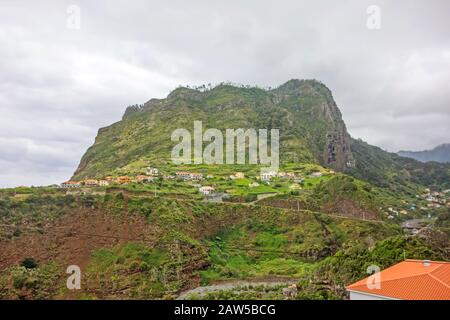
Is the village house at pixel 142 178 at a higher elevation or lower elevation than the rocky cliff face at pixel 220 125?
lower

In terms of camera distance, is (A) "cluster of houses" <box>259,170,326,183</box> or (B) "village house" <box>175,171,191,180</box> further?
(A) "cluster of houses" <box>259,170,326,183</box>

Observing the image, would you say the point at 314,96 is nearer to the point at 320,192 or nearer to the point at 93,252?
the point at 320,192

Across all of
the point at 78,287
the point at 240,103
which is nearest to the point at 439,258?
the point at 78,287

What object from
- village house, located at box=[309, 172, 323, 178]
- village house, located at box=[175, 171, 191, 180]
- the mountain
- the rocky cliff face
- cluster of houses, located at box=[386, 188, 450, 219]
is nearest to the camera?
village house, located at box=[175, 171, 191, 180]

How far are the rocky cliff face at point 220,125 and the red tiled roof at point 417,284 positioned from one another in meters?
49.2

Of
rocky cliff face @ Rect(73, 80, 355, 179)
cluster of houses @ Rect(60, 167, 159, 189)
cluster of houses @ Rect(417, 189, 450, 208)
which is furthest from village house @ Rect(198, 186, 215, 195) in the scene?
cluster of houses @ Rect(417, 189, 450, 208)

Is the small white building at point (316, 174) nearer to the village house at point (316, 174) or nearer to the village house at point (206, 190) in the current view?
the village house at point (316, 174)

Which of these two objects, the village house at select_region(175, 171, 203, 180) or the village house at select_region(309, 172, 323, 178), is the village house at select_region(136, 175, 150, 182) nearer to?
the village house at select_region(175, 171, 203, 180)

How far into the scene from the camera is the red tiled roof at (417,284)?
13.9 m

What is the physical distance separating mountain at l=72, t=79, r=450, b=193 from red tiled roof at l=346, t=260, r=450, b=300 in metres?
40.5

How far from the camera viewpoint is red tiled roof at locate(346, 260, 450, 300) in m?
13.9

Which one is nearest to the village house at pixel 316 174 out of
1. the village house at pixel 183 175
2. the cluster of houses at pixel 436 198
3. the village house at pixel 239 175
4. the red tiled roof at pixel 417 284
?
the village house at pixel 239 175

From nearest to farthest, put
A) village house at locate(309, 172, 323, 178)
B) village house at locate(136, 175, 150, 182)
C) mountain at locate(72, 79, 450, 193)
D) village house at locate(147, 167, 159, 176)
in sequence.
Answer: village house at locate(136, 175, 150, 182), village house at locate(147, 167, 159, 176), village house at locate(309, 172, 323, 178), mountain at locate(72, 79, 450, 193)
